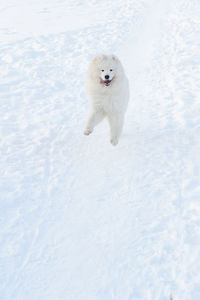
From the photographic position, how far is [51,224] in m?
3.64

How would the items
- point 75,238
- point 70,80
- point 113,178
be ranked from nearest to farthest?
point 75,238
point 113,178
point 70,80

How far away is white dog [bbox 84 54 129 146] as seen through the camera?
467 cm

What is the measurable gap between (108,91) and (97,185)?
4.26ft

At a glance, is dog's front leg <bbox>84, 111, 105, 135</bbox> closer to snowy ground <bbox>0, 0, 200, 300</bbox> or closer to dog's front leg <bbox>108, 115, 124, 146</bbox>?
dog's front leg <bbox>108, 115, 124, 146</bbox>

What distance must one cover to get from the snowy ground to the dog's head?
94 cm

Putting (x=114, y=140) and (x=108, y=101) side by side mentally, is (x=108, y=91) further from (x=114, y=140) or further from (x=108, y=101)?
(x=114, y=140)

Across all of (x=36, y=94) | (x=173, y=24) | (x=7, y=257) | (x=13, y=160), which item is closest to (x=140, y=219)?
(x=7, y=257)

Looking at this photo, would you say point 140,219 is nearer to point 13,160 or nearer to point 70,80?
point 13,160

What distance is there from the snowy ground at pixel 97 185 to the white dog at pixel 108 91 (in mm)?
372

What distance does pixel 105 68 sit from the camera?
4652mm

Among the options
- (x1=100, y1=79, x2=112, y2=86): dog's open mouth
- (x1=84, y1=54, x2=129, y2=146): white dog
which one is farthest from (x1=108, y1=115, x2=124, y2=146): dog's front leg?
(x1=100, y1=79, x2=112, y2=86): dog's open mouth

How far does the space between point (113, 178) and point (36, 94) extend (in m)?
3.32

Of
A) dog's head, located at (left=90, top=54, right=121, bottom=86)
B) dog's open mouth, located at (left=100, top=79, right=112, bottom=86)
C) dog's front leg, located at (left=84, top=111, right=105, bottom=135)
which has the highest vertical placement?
dog's head, located at (left=90, top=54, right=121, bottom=86)

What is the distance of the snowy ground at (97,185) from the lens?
3.03 metres
